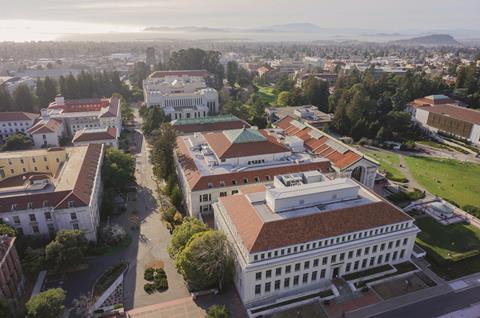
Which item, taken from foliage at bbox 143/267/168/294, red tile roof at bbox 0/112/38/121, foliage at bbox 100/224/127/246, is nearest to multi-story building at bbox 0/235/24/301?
foliage at bbox 100/224/127/246

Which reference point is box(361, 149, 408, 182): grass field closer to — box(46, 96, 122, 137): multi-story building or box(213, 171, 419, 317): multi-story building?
box(213, 171, 419, 317): multi-story building

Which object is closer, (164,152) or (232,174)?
(232,174)

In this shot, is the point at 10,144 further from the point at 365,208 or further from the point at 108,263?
the point at 365,208

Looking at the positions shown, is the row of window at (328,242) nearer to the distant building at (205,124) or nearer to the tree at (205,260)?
the tree at (205,260)

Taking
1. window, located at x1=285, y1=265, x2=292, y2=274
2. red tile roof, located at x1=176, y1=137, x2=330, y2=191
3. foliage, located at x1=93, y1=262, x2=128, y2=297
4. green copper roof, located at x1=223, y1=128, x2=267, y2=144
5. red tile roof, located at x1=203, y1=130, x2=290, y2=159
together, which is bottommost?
foliage, located at x1=93, y1=262, x2=128, y2=297

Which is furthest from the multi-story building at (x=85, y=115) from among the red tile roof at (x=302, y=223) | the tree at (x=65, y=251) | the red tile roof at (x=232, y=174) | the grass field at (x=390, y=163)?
the grass field at (x=390, y=163)

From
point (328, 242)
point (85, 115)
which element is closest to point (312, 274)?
point (328, 242)

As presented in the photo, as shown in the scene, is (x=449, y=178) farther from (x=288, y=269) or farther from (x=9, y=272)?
(x=9, y=272)
